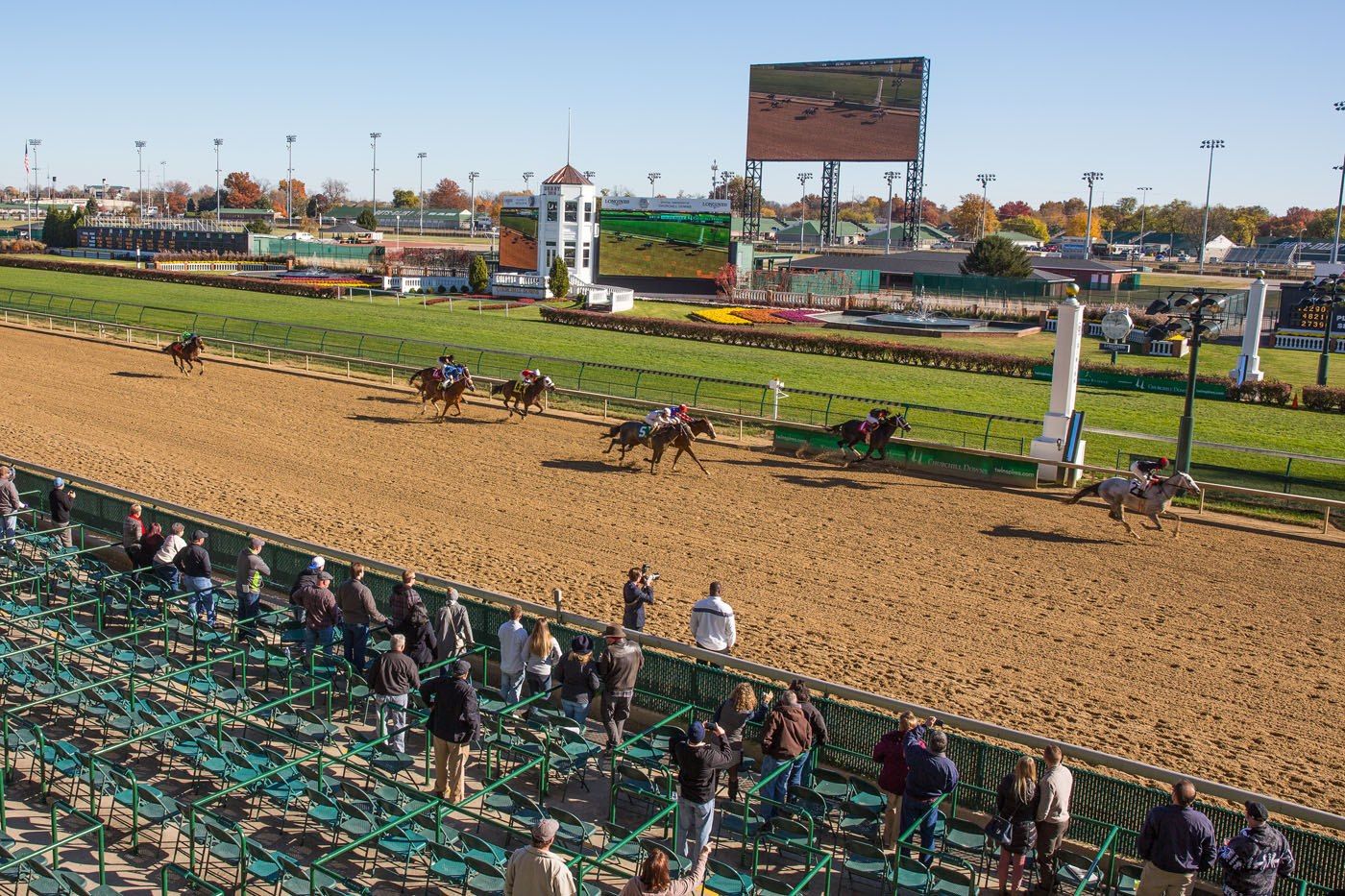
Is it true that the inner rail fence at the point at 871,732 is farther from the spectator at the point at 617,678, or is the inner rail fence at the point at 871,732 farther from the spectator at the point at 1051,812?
the spectator at the point at 1051,812

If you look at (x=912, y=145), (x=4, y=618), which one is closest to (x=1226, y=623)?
(x=4, y=618)

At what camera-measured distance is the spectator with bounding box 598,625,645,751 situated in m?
9.54

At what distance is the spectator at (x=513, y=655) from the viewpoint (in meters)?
9.92

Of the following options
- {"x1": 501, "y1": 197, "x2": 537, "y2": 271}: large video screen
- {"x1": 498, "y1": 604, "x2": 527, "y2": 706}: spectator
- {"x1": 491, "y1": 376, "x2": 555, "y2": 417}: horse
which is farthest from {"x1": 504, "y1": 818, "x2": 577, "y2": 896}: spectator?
{"x1": 501, "y1": 197, "x2": 537, "y2": 271}: large video screen

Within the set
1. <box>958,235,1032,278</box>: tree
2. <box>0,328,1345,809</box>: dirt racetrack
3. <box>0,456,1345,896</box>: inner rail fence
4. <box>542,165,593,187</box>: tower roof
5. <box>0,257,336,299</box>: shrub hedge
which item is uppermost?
<box>542,165,593,187</box>: tower roof

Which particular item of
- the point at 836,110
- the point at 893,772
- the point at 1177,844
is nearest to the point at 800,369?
the point at 893,772

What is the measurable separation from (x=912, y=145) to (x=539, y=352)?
45100mm

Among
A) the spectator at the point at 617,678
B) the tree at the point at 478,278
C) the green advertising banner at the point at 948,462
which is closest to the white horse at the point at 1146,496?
the green advertising banner at the point at 948,462

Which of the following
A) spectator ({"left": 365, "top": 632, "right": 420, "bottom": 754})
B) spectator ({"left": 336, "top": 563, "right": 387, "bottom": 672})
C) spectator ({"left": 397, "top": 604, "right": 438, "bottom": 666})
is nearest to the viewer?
spectator ({"left": 365, "top": 632, "right": 420, "bottom": 754})

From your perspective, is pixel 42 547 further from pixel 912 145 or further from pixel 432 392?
pixel 912 145

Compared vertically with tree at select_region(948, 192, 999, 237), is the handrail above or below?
below

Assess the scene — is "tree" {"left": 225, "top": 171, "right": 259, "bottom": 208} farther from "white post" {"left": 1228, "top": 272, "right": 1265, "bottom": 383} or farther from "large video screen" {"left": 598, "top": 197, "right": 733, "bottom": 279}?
"white post" {"left": 1228, "top": 272, "right": 1265, "bottom": 383}

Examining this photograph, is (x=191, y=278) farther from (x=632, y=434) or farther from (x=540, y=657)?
(x=540, y=657)

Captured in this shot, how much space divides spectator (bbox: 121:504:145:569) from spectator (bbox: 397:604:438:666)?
431 cm
